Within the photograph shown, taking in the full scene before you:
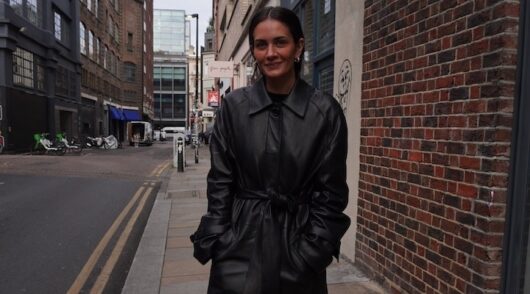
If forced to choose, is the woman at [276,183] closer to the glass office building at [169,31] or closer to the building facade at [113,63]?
the building facade at [113,63]

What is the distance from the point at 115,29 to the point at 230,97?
5457 centimetres

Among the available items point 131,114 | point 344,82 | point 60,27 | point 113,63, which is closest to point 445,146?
point 344,82

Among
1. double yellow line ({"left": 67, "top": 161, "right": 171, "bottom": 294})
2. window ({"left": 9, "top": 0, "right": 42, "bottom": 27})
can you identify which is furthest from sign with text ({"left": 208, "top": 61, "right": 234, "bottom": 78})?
window ({"left": 9, "top": 0, "right": 42, "bottom": 27})

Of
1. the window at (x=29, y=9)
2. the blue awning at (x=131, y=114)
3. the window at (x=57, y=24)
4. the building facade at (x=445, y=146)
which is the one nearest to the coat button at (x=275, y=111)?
the building facade at (x=445, y=146)

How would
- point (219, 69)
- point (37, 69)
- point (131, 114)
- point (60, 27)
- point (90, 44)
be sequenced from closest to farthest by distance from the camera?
1. point (219, 69)
2. point (37, 69)
3. point (60, 27)
4. point (90, 44)
5. point (131, 114)

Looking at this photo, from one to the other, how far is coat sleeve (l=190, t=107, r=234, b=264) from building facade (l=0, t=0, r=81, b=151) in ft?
74.1

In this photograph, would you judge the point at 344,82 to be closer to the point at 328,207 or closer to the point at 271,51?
the point at 271,51

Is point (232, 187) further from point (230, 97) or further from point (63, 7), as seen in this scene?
point (63, 7)

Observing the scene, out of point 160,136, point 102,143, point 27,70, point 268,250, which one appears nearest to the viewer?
point 268,250

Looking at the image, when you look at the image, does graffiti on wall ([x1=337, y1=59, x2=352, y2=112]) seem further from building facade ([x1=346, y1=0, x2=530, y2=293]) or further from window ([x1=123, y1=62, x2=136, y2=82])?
window ([x1=123, y1=62, x2=136, y2=82])

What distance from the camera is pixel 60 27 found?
3148cm

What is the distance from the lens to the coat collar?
74.2 inches

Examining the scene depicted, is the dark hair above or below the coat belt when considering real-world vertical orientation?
above

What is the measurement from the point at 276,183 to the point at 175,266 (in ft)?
11.6
